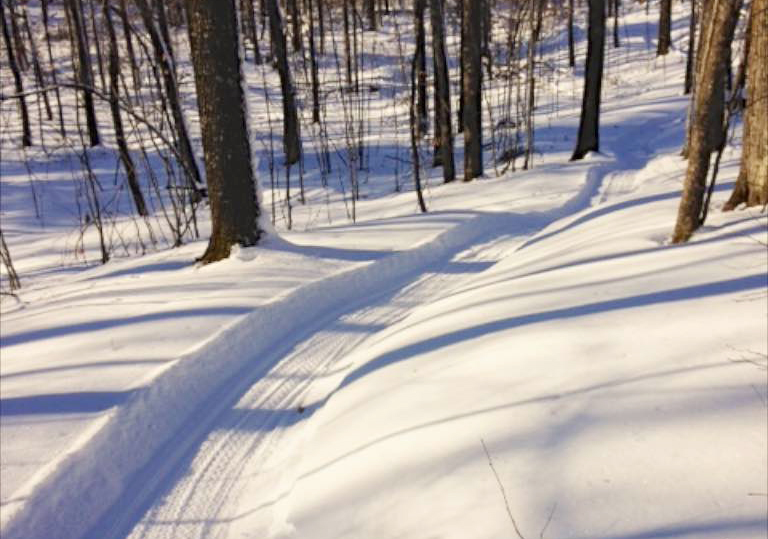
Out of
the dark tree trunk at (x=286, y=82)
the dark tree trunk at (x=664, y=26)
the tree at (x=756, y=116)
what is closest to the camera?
the tree at (x=756, y=116)

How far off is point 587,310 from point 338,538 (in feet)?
7.59

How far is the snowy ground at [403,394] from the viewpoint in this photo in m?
2.61

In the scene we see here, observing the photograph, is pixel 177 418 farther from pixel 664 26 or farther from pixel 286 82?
pixel 664 26

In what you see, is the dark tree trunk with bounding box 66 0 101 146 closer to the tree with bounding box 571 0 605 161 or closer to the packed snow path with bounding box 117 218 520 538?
the tree with bounding box 571 0 605 161

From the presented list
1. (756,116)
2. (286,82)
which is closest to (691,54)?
(286,82)

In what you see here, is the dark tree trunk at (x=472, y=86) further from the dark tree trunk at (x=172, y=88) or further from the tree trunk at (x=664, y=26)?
the tree trunk at (x=664, y=26)

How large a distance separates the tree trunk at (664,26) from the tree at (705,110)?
26.8 meters

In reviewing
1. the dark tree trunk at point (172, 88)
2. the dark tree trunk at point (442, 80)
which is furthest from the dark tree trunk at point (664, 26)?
the dark tree trunk at point (172, 88)

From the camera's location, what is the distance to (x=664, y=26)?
95.0 ft

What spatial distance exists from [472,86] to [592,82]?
13.5ft

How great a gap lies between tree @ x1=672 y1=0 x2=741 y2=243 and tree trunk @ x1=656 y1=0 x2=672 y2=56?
26758mm

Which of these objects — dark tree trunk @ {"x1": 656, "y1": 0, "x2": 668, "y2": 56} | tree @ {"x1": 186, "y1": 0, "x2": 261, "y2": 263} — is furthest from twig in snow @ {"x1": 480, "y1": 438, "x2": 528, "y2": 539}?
dark tree trunk @ {"x1": 656, "y1": 0, "x2": 668, "y2": 56}

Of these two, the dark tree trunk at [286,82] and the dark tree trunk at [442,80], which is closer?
the dark tree trunk at [442,80]

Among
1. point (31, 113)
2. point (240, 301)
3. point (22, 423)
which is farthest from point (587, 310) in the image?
point (31, 113)
